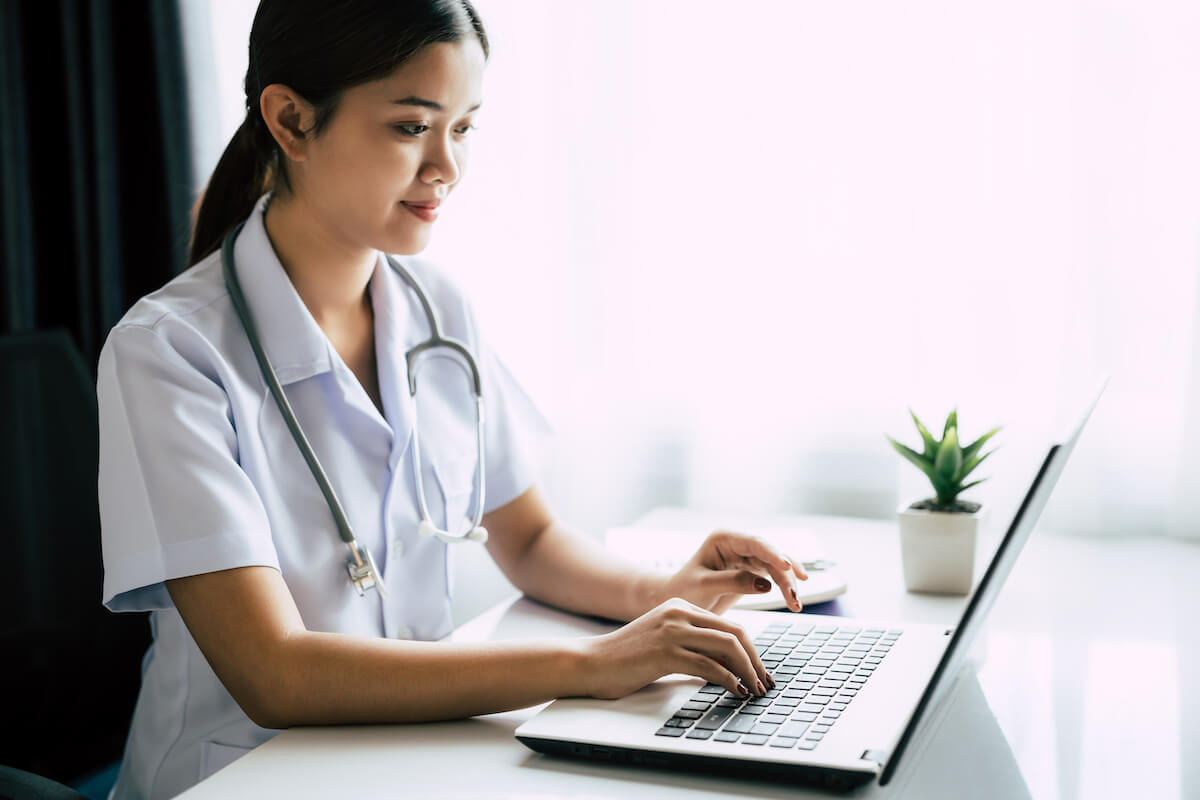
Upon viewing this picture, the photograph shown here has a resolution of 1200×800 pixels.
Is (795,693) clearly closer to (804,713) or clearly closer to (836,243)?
(804,713)

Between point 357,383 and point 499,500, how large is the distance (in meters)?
0.28

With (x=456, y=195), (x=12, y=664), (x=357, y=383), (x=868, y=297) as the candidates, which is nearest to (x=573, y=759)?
(x=357, y=383)

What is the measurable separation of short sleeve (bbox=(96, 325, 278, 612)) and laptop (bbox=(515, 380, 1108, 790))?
12.0 inches

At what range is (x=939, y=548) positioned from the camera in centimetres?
124

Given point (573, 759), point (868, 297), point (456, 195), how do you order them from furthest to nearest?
1. point (456, 195)
2. point (868, 297)
3. point (573, 759)

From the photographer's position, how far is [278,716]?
884 millimetres

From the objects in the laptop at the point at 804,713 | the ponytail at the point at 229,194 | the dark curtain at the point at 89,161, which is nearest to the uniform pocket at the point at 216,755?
the laptop at the point at 804,713

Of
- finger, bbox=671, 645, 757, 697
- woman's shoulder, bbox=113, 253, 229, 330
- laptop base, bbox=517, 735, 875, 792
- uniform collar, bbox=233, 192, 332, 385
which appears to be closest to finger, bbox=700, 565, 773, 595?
finger, bbox=671, 645, 757, 697

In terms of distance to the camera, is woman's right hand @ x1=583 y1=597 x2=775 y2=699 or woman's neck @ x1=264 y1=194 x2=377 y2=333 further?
woman's neck @ x1=264 y1=194 x2=377 y2=333

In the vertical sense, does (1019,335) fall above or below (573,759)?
above

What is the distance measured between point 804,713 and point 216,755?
1.81ft

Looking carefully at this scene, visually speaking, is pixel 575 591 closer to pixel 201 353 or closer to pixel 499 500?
pixel 499 500

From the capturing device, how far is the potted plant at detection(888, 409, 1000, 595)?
1233 millimetres

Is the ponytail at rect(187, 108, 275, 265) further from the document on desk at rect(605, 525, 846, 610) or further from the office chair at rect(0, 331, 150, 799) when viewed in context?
the document on desk at rect(605, 525, 846, 610)
